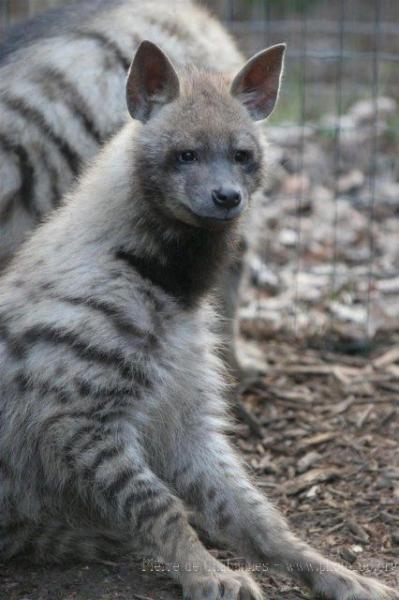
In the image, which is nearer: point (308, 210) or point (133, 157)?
point (133, 157)

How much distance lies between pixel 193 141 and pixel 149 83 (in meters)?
0.30

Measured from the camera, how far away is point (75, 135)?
4.45 meters

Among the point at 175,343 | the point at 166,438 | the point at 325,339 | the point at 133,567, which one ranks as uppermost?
the point at 175,343

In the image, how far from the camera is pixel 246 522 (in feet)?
11.4

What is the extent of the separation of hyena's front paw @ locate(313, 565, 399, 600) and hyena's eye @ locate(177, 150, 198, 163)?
1.34 meters

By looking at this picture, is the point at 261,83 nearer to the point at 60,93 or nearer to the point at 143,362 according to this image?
the point at 60,93

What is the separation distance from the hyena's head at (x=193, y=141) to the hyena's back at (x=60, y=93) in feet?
2.42

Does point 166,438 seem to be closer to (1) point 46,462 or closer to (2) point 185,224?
(1) point 46,462

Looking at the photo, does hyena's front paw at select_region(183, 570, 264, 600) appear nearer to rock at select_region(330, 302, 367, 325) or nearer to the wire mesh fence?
the wire mesh fence

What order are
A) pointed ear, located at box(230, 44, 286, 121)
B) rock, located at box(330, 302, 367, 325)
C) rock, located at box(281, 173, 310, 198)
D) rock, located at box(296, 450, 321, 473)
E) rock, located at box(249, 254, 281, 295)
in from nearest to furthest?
pointed ear, located at box(230, 44, 286, 121) < rock, located at box(296, 450, 321, 473) < rock, located at box(330, 302, 367, 325) < rock, located at box(249, 254, 281, 295) < rock, located at box(281, 173, 310, 198)

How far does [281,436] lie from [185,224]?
4.44 ft

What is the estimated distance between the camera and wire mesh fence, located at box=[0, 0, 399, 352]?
5.68 meters

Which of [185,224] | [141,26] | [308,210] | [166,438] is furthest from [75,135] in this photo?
[308,210]

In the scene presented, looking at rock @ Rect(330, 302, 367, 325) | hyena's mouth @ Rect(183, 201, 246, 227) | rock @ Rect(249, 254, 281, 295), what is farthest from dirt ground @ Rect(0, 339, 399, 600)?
hyena's mouth @ Rect(183, 201, 246, 227)
